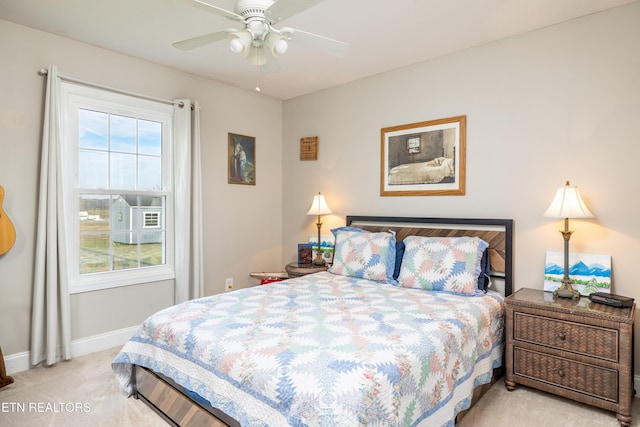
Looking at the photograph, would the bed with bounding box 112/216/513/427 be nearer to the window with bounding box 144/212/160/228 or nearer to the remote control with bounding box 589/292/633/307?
the remote control with bounding box 589/292/633/307

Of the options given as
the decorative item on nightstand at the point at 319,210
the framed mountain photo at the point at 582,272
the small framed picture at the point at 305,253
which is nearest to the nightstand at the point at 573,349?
the framed mountain photo at the point at 582,272

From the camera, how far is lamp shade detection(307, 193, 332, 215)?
3.97m

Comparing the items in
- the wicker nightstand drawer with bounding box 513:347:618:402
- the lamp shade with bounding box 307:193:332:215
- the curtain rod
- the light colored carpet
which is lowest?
the light colored carpet

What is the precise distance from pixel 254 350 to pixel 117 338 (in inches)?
88.9

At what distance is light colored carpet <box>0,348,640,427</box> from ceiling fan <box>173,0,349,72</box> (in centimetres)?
216

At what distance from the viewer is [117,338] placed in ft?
10.7

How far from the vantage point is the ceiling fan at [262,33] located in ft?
5.64

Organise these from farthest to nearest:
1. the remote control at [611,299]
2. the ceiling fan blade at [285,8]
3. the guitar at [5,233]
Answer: the guitar at [5,233]
the remote control at [611,299]
the ceiling fan blade at [285,8]

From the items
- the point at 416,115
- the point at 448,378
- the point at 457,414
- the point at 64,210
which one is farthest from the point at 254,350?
the point at 416,115

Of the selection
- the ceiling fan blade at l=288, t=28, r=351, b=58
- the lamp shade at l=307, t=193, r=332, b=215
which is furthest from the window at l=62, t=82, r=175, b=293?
the ceiling fan blade at l=288, t=28, r=351, b=58

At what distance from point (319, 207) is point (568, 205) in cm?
227

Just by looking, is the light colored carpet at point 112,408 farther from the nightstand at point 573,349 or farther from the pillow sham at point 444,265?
the pillow sham at point 444,265

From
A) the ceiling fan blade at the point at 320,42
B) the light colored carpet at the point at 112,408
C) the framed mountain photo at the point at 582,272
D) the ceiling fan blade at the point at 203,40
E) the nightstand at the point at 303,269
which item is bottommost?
the light colored carpet at the point at 112,408

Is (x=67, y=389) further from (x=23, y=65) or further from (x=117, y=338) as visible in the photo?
(x=23, y=65)
